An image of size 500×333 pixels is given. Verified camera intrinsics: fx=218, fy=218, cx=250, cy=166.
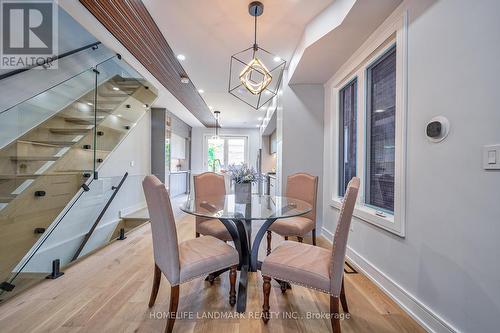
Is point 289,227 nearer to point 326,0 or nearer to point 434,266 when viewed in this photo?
point 434,266

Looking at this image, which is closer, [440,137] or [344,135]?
[440,137]

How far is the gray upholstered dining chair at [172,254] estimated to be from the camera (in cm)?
142

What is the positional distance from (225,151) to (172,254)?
777 centimetres

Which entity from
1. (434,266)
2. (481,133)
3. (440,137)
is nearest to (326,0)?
(440,137)

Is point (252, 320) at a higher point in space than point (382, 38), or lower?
lower

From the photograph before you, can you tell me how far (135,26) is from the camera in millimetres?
2523

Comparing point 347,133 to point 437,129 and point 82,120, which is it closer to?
point 437,129

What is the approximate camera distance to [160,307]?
5.79 ft

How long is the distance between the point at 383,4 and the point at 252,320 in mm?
2748

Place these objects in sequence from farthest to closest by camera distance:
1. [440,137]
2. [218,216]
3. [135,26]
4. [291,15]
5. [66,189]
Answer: [66,189] → [135,26] → [291,15] → [218,216] → [440,137]

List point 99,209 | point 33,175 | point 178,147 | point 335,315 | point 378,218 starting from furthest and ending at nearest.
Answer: point 178,147 → point 99,209 → point 33,175 → point 378,218 → point 335,315

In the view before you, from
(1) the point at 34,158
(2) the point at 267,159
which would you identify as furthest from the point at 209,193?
(2) the point at 267,159

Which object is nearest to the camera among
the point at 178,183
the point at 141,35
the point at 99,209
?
the point at 141,35

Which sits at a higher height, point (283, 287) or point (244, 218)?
→ point (244, 218)
